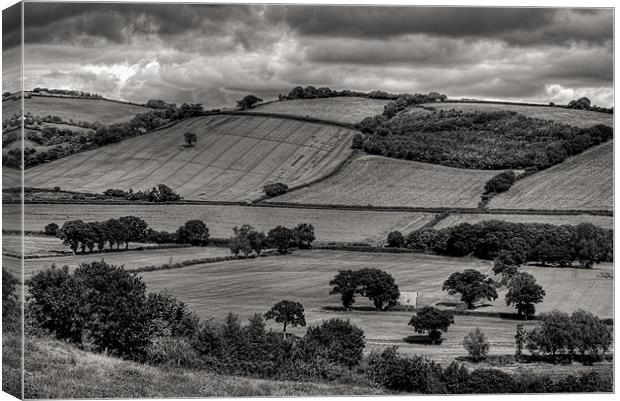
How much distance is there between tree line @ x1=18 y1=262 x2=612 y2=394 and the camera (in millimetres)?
25281

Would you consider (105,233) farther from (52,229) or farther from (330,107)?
(330,107)

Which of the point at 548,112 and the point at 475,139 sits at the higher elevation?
the point at 548,112

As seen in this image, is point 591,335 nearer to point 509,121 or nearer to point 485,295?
point 485,295

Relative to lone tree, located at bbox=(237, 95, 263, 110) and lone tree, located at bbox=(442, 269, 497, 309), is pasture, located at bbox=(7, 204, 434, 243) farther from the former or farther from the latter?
lone tree, located at bbox=(237, 95, 263, 110)

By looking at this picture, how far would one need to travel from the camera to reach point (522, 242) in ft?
87.8

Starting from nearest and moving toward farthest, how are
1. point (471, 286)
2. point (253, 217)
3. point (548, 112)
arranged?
point (253, 217) < point (471, 286) < point (548, 112)

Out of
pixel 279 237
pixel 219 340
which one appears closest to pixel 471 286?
pixel 279 237

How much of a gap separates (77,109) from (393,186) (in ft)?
23.2

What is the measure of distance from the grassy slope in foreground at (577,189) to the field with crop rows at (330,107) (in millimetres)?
3403

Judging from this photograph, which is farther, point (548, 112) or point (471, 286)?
point (548, 112)

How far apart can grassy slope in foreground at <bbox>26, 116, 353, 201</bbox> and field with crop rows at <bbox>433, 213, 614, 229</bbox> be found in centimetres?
287

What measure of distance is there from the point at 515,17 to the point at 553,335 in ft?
22.4

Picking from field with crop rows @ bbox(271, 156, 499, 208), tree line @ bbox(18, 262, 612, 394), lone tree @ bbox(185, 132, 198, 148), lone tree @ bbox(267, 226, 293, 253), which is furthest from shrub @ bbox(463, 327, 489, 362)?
lone tree @ bbox(185, 132, 198, 148)

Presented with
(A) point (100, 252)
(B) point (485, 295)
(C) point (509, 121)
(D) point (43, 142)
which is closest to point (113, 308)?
(A) point (100, 252)
